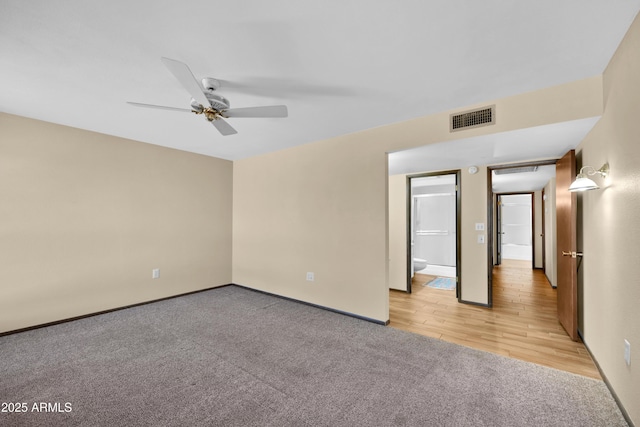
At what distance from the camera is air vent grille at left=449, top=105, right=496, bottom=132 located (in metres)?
2.53

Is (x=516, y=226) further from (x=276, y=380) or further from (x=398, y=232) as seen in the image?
(x=276, y=380)

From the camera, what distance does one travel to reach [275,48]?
5.95ft

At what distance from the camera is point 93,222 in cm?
354

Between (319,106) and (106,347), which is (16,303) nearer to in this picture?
(106,347)

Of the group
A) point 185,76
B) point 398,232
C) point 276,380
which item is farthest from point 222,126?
point 398,232

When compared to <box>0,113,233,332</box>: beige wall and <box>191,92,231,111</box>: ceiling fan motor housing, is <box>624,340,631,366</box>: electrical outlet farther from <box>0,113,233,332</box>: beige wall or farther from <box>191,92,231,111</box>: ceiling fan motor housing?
<box>0,113,233,332</box>: beige wall

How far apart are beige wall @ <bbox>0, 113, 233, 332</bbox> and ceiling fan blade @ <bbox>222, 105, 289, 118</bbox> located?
2.51m

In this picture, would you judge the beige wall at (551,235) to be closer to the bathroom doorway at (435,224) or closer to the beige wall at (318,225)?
the bathroom doorway at (435,224)

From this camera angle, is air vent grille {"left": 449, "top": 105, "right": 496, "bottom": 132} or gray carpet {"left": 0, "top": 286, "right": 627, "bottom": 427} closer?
gray carpet {"left": 0, "top": 286, "right": 627, "bottom": 427}

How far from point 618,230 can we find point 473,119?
1.42 m

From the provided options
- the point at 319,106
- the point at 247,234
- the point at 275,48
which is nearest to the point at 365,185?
the point at 319,106

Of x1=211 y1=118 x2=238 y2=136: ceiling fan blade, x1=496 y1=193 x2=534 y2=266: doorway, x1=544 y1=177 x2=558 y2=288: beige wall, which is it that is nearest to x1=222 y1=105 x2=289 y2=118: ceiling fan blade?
x1=211 y1=118 x2=238 y2=136: ceiling fan blade

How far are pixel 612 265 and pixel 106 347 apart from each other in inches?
173

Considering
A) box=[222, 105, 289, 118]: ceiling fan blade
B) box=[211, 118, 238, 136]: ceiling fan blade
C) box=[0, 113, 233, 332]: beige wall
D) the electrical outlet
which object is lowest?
the electrical outlet
